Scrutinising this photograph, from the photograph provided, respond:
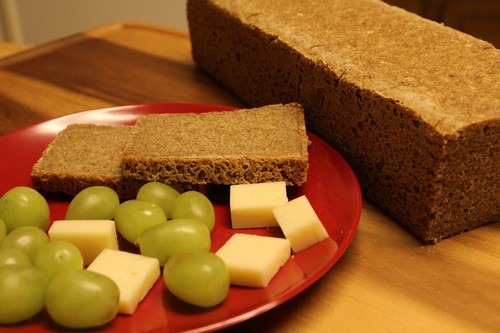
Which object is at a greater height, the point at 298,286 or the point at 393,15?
the point at 393,15

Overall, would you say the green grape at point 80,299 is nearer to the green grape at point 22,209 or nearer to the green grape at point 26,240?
the green grape at point 26,240

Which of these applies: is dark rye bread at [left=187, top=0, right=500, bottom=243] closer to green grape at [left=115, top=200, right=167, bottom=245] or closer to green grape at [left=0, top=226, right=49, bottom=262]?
green grape at [left=115, top=200, right=167, bottom=245]

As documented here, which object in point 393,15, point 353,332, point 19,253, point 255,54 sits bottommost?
point 353,332

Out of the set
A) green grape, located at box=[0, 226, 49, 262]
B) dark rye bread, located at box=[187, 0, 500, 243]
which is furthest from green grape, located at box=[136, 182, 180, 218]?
dark rye bread, located at box=[187, 0, 500, 243]

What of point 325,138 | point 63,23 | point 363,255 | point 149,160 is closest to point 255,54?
point 325,138

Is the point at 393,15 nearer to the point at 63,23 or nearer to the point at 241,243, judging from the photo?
the point at 241,243

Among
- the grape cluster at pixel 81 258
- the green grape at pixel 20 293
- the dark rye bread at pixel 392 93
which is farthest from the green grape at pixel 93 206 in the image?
the dark rye bread at pixel 392 93
